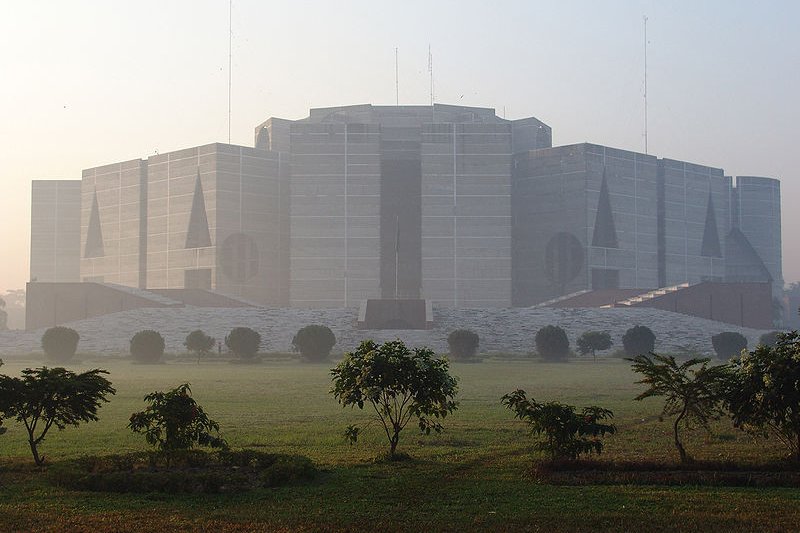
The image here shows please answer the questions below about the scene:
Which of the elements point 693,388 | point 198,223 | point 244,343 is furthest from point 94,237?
point 693,388

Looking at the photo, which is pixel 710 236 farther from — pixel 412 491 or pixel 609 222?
pixel 412 491

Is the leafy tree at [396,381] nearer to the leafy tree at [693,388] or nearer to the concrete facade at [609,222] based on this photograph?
the leafy tree at [693,388]

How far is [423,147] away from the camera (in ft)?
224

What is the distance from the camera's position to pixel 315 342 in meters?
39.1

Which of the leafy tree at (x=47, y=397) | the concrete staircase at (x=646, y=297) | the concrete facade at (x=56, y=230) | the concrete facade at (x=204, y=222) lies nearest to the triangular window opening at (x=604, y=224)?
the concrete staircase at (x=646, y=297)

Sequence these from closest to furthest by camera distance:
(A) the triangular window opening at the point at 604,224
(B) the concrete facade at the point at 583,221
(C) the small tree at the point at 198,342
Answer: (C) the small tree at the point at 198,342, (B) the concrete facade at the point at 583,221, (A) the triangular window opening at the point at 604,224

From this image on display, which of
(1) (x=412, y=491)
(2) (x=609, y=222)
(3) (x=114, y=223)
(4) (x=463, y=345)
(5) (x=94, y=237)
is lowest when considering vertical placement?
(1) (x=412, y=491)

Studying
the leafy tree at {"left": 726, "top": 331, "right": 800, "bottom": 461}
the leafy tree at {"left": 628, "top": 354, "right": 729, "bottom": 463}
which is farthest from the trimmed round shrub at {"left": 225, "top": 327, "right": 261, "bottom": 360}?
the leafy tree at {"left": 726, "top": 331, "right": 800, "bottom": 461}

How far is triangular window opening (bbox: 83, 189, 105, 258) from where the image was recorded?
81838 millimetres

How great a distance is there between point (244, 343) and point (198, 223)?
A: 3460 centimetres

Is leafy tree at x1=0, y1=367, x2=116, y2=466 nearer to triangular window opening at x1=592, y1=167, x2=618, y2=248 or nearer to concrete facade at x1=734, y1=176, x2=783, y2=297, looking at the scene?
triangular window opening at x1=592, y1=167, x2=618, y2=248

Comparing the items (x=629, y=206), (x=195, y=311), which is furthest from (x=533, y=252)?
(x=195, y=311)

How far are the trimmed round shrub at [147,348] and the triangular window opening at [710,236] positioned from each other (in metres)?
59.1

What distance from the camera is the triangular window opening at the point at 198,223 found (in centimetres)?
7100
